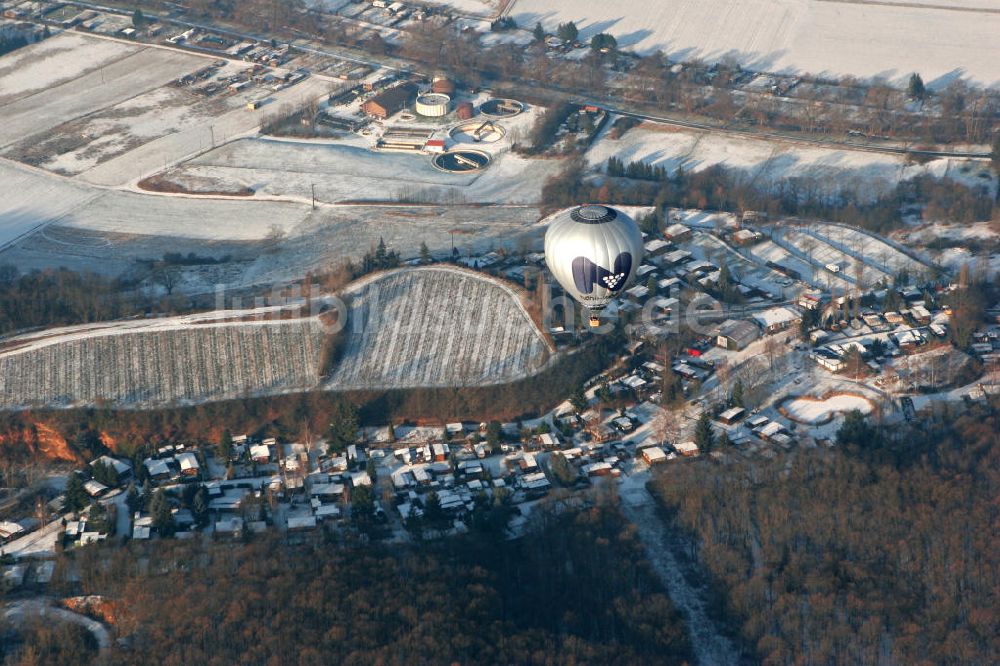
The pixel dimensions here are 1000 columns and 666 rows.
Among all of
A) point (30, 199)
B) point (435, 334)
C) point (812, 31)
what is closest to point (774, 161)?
point (812, 31)

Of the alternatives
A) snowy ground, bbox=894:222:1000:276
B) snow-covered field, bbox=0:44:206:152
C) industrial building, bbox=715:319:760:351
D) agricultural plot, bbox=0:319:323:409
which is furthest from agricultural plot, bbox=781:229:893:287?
snow-covered field, bbox=0:44:206:152

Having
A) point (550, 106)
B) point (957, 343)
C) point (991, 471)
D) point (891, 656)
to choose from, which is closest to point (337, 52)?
point (550, 106)

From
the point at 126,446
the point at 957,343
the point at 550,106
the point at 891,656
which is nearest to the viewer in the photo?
the point at 891,656

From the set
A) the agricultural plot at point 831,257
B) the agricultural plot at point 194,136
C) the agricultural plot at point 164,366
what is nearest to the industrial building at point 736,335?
the agricultural plot at point 831,257

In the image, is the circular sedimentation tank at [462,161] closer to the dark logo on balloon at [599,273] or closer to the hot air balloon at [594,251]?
the hot air balloon at [594,251]

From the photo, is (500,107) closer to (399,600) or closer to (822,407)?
(822,407)

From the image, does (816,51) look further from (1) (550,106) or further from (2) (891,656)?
(2) (891,656)
